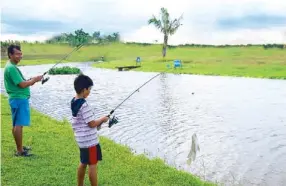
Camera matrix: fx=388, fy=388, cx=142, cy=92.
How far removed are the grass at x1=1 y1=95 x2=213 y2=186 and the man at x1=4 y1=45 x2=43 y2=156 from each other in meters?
0.78

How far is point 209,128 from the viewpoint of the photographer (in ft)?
45.3

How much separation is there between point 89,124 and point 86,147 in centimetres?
40

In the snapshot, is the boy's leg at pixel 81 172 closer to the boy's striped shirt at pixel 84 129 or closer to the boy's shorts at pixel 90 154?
the boy's shorts at pixel 90 154

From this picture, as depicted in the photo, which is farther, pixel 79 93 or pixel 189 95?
pixel 189 95

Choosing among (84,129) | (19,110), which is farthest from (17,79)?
(84,129)

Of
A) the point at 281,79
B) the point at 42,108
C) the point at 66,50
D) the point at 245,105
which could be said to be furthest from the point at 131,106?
the point at 66,50

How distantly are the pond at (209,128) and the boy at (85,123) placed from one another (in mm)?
3377

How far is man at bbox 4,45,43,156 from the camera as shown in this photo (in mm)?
7941

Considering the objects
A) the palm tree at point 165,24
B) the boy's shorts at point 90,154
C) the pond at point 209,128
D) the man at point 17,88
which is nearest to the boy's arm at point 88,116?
the boy's shorts at point 90,154

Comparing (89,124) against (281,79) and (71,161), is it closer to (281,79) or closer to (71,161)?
(71,161)

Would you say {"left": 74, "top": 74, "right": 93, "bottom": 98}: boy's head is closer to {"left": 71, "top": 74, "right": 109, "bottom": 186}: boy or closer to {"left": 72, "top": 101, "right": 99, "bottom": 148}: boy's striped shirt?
{"left": 71, "top": 74, "right": 109, "bottom": 186}: boy

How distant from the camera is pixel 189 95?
24.3 metres

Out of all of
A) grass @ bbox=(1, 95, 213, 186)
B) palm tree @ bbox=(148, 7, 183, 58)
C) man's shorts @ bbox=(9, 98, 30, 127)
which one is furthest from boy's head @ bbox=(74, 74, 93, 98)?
palm tree @ bbox=(148, 7, 183, 58)

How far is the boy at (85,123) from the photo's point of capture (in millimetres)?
5727
